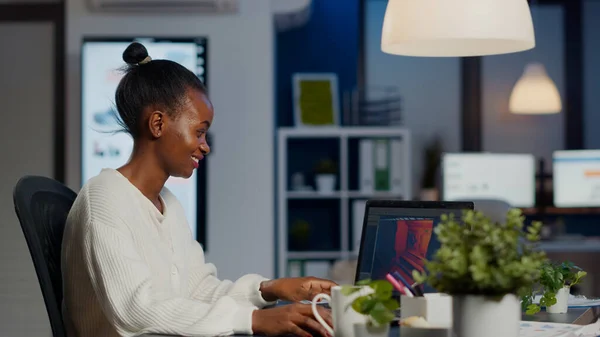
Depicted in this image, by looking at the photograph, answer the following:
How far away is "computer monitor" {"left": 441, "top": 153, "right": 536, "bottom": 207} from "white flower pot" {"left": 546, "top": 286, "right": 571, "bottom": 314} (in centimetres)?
394

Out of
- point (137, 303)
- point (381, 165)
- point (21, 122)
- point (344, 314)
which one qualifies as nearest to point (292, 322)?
point (344, 314)

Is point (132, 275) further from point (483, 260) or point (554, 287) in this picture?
point (554, 287)

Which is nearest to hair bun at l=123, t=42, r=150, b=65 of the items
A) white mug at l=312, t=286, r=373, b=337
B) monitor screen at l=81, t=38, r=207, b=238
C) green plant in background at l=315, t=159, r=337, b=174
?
white mug at l=312, t=286, r=373, b=337

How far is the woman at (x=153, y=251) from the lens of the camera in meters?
1.74

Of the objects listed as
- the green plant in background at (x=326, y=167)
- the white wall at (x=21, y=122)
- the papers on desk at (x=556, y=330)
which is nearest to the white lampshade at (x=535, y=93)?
the green plant in background at (x=326, y=167)

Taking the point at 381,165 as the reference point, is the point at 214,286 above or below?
below

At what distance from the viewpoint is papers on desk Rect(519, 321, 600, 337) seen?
5.70 feet

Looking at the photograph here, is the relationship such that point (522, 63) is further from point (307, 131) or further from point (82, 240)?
point (82, 240)

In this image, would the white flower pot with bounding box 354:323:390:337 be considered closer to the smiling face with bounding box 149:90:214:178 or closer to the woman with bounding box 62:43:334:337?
the woman with bounding box 62:43:334:337

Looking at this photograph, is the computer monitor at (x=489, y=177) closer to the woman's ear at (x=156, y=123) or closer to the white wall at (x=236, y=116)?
the white wall at (x=236, y=116)

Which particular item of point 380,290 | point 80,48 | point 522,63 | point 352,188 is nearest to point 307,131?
point 352,188

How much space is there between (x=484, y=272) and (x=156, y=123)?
0.95 metres

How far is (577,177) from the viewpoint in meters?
6.12

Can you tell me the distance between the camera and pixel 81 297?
1955 mm
